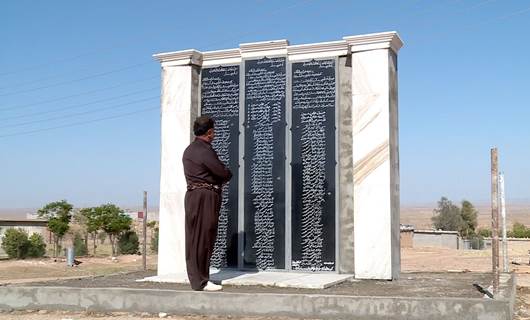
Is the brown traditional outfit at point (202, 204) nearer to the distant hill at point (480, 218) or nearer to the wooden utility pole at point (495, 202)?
the wooden utility pole at point (495, 202)

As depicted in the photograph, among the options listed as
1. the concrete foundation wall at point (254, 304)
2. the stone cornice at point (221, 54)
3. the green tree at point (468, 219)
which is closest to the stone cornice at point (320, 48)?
the stone cornice at point (221, 54)

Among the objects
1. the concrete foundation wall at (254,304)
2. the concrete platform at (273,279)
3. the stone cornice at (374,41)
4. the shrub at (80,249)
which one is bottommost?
the shrub at (80,249)

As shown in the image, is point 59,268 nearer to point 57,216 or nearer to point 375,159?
point 57,216

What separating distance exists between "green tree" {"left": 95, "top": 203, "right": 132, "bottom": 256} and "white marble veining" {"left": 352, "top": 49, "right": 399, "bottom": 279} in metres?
24.5

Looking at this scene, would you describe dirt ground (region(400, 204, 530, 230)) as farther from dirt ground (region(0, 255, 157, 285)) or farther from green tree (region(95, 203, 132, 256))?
dirt ground (region(0, 255, 157, 285))

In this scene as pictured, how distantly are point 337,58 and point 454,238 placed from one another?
33688mm

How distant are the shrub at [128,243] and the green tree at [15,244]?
5022mm

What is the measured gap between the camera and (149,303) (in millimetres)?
6637

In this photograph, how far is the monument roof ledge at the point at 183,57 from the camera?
31.2 feet

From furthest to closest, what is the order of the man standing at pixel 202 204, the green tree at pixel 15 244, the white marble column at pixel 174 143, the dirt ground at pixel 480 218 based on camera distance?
the dirt ground at pixel 480 218
the green tree at pixel 15 244
the white marble column at pixel 174 143
the man standing at pixel 202 204

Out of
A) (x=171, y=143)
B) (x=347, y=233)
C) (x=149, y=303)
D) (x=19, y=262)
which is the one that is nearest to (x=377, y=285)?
(x=347, y=233)

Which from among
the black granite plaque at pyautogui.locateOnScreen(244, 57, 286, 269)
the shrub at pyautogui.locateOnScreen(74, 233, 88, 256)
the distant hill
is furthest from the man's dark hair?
the distant hill

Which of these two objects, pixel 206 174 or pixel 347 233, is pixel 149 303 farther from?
pixel 347 233

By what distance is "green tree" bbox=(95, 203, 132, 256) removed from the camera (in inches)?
1221
